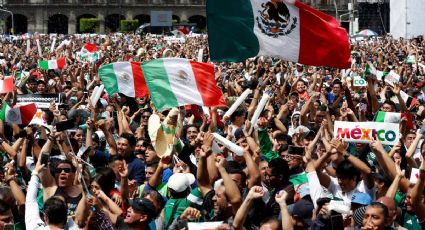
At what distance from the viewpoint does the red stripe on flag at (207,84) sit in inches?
445

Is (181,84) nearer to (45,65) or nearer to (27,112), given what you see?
(27,112)

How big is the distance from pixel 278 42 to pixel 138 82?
114 inches

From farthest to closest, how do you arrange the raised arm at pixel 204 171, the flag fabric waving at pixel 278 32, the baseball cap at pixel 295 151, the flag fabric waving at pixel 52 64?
1. the flag fabric waving at pixel 52 64
2. the flag fabric waving at pixel 278 32
3. the baseball cap at pixel 295 151
4. the raised arm at pixel 204 171

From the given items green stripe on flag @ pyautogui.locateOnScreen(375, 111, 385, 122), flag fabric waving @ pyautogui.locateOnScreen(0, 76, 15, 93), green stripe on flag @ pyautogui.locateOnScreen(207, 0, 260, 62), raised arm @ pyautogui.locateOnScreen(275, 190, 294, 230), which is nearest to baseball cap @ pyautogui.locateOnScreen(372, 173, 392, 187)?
raised arm @ pyautogui.locateOnScreen(275, 190, 294, 230)

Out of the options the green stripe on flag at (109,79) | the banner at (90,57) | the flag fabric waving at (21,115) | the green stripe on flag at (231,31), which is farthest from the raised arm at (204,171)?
the banner at (90,57)

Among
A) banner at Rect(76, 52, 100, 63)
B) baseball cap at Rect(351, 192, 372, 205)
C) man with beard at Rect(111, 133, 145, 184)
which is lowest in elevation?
banner at Rect(76, 52, 100, 63)

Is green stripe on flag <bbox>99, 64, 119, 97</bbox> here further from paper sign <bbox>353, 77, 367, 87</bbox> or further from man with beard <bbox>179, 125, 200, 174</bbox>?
paper sign <bbox>353, 77, 367, 87</bbox>

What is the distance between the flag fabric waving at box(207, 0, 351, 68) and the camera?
11117mm

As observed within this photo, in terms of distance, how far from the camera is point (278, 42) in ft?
37.6

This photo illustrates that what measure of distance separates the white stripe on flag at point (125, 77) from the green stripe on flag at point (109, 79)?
92 millimetres

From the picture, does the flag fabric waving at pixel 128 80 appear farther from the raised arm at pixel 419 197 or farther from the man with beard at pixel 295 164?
the raised arm at pixel 419 197

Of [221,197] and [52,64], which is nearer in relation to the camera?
A: [221,197]

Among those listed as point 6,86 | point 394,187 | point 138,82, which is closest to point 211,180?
point 394,187

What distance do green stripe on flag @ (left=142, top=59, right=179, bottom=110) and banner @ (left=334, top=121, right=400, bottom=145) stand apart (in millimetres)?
2706
